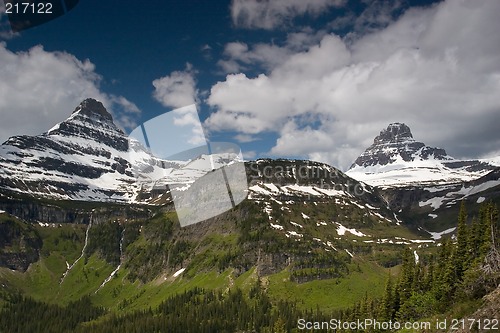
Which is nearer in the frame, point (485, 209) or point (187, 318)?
point (485, 209)

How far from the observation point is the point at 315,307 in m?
200

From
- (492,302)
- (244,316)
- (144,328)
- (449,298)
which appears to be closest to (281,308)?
(244,316)

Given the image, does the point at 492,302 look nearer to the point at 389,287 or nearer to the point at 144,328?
the point at 389,287

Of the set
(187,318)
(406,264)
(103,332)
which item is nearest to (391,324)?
(406,264)

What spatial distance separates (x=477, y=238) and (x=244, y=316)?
127014 mm

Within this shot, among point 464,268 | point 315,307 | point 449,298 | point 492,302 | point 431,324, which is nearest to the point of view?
point 492,302

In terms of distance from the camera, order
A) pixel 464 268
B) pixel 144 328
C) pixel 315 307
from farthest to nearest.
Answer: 1. pixel 315 307
2. pixel 144 328
3. pixel 464 268

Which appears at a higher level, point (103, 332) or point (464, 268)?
point (464, 268)

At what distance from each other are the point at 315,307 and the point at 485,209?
127 m

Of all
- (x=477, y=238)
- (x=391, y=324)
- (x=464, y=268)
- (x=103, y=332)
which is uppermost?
(x=477, y=238)

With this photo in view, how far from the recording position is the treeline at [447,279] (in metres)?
72.3

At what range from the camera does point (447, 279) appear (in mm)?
82562

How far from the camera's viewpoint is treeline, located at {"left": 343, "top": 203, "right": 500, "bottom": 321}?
72.3 meters

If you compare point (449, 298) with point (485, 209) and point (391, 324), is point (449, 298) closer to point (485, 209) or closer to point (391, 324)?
point (391, 324)
